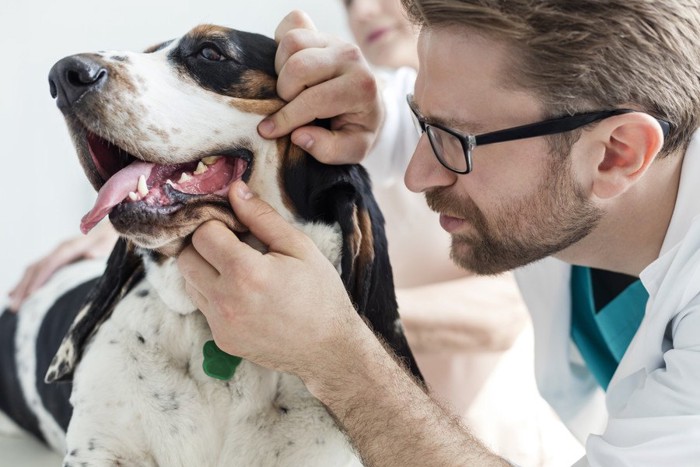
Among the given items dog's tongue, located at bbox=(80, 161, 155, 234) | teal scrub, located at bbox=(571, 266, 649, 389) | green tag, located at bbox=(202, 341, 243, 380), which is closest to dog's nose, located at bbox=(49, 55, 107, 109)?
dog's tongue, located at bbox=(80, 161, 155, 234)

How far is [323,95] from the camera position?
1.47 m

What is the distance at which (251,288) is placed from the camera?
4.33 feet

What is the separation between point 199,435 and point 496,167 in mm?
665

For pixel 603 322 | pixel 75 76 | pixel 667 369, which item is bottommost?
pixel 603 322

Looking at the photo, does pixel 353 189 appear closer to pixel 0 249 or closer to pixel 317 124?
pixel 317 124

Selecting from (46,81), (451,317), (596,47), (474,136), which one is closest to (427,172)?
(474,136)

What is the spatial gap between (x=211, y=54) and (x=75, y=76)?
0.80ft

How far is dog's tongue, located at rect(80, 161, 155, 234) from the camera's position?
132 cm

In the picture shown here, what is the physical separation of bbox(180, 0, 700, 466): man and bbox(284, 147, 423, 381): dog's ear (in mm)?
44

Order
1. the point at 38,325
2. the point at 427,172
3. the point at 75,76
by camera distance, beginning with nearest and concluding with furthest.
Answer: the point at 75,76 → the point at 427,172 → the point at 38,325

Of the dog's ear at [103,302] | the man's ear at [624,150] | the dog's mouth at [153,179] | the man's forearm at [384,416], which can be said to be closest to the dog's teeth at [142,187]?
the dog's mouth at [153,179]

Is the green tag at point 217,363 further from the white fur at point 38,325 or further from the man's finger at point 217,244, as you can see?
the white fur at point 38,325

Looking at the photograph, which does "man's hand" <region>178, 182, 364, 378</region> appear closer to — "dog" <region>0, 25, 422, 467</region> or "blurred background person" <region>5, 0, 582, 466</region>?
"dog" <region>0, 25, 422, 467</region>

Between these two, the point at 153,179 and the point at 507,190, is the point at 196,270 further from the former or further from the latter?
the point at 507,190
